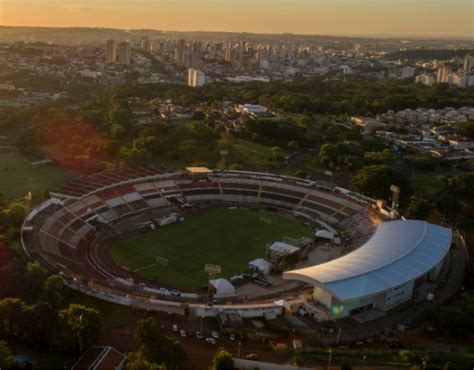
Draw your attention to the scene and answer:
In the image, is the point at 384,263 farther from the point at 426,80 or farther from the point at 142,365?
the point at 426,80

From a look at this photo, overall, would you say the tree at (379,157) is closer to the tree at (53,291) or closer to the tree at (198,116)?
the tree at (198,116)

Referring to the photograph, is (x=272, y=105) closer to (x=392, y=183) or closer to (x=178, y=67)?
(x=392, y=183)

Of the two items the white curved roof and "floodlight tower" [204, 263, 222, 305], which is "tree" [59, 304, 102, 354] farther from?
the white curved roof

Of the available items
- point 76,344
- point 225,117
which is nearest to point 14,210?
point 76,344

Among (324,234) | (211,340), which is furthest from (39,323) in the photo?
(324,234)

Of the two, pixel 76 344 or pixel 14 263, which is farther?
pixel 14 263
